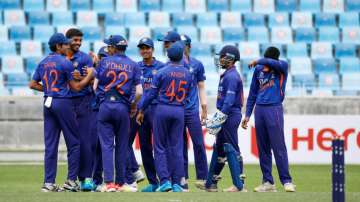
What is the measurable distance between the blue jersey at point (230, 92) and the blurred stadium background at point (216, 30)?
985 cm

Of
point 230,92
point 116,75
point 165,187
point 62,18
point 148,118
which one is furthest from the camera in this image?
point 62,18

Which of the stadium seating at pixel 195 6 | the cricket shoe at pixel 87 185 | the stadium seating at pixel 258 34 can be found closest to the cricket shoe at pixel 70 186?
the cricket shoe at pixel 87 185

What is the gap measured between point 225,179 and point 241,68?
9.20 meters

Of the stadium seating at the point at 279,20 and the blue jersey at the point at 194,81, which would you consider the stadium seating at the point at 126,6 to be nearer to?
the stadium seating at the point at 279,20

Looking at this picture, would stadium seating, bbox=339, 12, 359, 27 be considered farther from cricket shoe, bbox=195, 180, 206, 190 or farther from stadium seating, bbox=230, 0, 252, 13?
cricket shoe, bbox=195, 180, 206, 190

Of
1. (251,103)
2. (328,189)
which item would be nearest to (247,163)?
(328,189)

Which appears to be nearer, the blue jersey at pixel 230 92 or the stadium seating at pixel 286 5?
the blue jersey at pixel 230 92

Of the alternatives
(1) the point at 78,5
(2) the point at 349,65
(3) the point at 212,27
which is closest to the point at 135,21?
(1) the point at 78,5

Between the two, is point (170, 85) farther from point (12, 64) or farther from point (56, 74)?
point (12, 64)

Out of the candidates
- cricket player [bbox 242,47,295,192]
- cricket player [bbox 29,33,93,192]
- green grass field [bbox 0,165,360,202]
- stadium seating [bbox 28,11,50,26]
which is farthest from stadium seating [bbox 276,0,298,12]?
cricket player [bbox 29,33,93,192]

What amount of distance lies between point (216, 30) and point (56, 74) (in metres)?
14.7

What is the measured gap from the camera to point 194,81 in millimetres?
14641

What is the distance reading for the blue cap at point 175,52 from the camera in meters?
13.4

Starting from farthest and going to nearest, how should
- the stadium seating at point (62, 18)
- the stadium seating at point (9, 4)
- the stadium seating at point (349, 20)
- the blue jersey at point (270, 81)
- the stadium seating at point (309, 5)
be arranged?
the stadium seating at point (309, 5) → the stadium seating at point (349, 20) → the stadium seating at point (9, 4) → the stadium seating at point (62, 18) → the blue jersey at point (270, 81)
